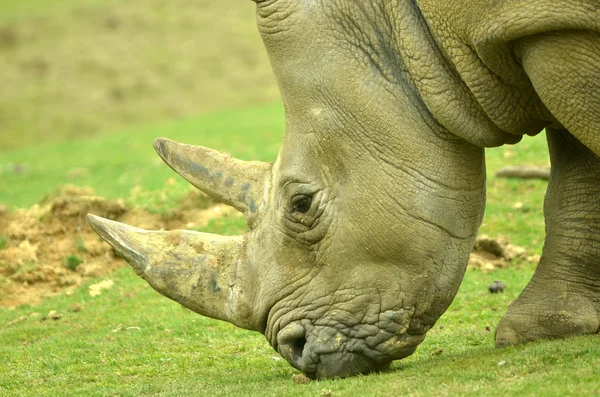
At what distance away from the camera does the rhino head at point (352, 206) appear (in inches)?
235

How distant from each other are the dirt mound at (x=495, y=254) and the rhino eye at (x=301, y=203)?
12.2 ft

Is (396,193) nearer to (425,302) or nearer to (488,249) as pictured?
(425,302)

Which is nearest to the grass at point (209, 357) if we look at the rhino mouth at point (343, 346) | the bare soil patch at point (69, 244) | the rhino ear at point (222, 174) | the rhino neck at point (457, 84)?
the rhino mouth at point (343, 346)

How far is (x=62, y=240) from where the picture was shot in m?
10.7

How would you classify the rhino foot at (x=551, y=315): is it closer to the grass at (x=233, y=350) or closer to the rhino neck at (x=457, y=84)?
the grass at (x=233, y=350)

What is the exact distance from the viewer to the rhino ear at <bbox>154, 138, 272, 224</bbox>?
6.36 m

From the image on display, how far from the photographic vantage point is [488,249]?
9.82m

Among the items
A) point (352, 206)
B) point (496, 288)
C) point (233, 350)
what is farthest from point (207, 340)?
point (352, 206)

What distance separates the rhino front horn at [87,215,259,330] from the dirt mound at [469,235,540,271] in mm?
3737

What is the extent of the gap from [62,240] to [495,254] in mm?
4077

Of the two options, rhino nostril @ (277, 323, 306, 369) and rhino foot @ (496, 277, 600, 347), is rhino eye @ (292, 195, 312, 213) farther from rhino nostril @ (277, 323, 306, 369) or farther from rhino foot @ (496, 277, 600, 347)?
rhino foot @ (496, 277, 600, 347)

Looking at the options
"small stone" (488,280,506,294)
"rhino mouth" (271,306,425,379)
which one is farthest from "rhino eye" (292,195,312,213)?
"small stone" (488,280,506,294)

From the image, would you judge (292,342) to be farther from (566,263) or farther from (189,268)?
(566,263)

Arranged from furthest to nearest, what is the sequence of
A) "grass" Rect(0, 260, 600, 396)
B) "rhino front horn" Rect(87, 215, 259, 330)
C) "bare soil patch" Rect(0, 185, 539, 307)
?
"bare soil patch" Rect(0, 185, 539, 307)
"rhino front horn" Rect(87, 215, 259, 330)
"grass" Rect(0, 260, 600, 396)
